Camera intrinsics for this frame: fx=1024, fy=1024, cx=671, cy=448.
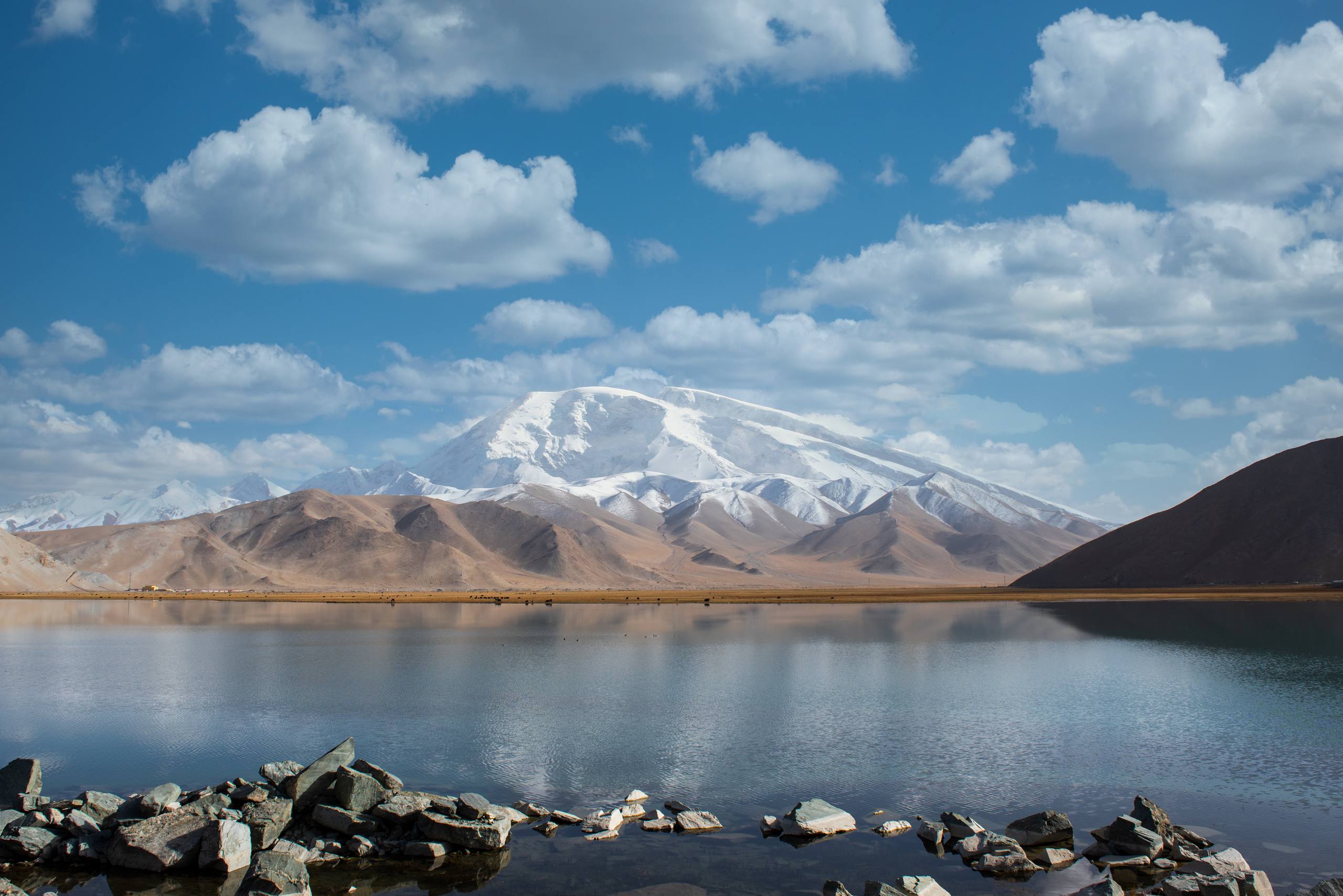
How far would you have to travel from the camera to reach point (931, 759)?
3025 cm

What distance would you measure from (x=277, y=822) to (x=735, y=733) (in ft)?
52.5

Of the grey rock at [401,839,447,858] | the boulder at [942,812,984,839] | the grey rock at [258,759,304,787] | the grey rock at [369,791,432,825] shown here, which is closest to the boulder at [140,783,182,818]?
the grey rock at [258,759,304,787]

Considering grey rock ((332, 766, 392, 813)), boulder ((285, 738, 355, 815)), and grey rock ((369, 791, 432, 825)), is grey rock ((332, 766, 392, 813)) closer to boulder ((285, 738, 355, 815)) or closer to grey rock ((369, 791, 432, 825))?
grey rock ((369, 791, 432, 825))

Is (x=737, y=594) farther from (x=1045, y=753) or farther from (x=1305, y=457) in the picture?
(x=1045, y=753)

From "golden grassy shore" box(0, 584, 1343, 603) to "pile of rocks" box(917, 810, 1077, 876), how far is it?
107m

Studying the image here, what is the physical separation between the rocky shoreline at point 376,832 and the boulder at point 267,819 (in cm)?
3

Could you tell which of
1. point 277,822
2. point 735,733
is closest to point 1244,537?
point 735,733

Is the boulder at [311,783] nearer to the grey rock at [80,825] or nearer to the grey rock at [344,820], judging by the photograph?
the grey rock at [344,820]

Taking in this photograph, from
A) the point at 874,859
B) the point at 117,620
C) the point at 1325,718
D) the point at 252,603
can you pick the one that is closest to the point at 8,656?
the point at 117,620

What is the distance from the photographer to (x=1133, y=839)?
2167 cm

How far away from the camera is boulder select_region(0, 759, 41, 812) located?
24.8 meters

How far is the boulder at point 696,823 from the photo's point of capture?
23.4 meters

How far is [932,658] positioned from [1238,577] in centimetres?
10308

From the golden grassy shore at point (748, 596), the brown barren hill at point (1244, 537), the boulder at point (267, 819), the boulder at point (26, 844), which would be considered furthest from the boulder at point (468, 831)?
the brown barren hill at point (1244, 537)
